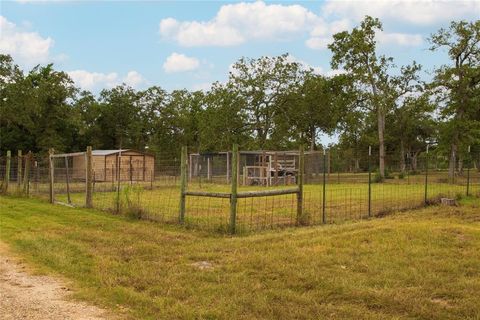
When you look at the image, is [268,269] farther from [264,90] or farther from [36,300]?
[264,90]

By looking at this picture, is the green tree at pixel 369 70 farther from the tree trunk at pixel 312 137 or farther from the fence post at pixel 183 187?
the fence post at pixel 183 187

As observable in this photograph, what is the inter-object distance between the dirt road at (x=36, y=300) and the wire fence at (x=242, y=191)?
4.44 metres

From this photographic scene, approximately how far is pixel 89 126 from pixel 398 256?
2077 inches

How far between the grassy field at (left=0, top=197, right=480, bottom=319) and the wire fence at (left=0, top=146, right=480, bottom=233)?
4.54 ft

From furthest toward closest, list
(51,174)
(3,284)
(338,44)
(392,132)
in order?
(392,132) → (338,44) → (51,174) → (3,284)

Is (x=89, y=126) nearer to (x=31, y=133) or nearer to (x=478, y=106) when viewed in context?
(x=31, y=133)

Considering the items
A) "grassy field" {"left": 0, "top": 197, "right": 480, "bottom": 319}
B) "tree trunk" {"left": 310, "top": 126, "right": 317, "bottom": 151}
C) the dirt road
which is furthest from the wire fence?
"tree trunk" {"left": 310, "top": 126, "right": 317, "bottom": 151}

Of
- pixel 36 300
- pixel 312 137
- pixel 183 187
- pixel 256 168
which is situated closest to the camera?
pixel 36 300

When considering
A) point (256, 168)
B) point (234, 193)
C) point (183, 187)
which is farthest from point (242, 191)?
point (234, 193)

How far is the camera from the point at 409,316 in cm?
509

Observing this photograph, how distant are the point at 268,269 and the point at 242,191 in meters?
17.7

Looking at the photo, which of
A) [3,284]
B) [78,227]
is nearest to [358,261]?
[3,284]

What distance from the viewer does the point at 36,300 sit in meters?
5.68

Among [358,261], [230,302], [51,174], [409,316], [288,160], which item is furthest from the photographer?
[288,160]
